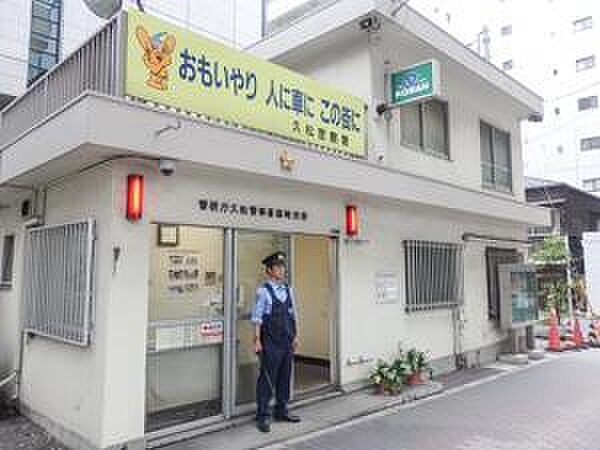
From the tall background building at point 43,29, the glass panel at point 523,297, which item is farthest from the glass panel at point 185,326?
the tall background building at point 43,29

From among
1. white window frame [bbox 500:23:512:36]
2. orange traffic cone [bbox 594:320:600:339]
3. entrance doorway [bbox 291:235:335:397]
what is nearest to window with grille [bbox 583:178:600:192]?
white window frame [bbox 500:23:512:36]

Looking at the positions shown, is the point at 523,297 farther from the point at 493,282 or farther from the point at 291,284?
the point at 291,284

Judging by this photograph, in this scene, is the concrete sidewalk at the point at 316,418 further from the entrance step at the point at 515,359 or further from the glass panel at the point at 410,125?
the glass panel at the point at 410,125

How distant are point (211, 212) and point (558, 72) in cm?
3462

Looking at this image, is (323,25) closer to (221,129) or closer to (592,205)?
(221,129)

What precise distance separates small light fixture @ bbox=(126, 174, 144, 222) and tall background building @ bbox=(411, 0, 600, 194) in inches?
1129

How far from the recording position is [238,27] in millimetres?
24750

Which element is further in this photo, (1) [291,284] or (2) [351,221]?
(2) [351,221]

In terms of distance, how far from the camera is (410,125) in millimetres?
8930

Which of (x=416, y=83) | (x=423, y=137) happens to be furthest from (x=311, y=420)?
(x=423, y=137)

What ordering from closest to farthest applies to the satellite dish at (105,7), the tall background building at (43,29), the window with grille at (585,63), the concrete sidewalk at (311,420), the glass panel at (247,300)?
the concrete sidewalk at (311,420) < the glass panel at (247,300) < the satellite dish at (105,7) < the tall background building at (43,29) < the window with grille at (585,63)

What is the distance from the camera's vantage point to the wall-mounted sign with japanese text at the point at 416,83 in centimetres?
741

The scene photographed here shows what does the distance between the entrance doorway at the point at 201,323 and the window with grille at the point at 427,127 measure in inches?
149

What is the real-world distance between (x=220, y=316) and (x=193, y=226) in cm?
115
